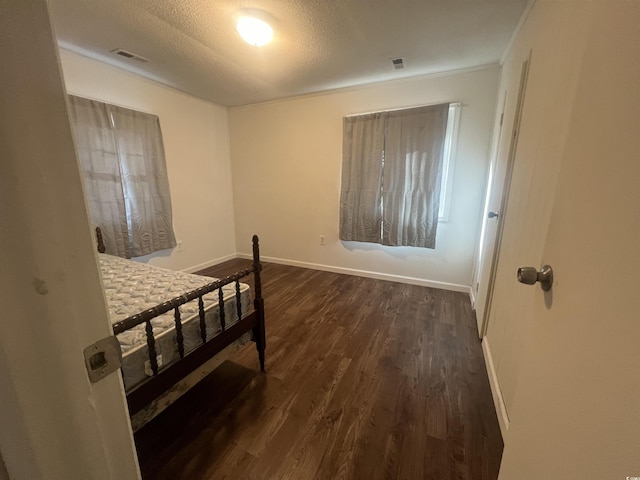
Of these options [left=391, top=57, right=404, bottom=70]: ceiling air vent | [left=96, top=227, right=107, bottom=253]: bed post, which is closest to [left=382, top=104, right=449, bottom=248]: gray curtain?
[left=391, top=57, right=404, bottom=70]: ceiling air vent

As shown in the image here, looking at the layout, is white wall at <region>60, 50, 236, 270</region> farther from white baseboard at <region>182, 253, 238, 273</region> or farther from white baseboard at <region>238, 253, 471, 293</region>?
white baseboard at <region>238, 253, 471, 293</region>

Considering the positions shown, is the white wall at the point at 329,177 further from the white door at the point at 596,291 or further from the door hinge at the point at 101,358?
the door hinge at the point at 101,358

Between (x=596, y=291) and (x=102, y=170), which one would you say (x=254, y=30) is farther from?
(x=596, y=291)

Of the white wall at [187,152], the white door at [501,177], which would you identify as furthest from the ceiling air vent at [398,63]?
the white wall at [187,152]

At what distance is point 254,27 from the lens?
185cm

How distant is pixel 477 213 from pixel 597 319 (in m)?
2.72

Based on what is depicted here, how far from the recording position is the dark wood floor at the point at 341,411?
121 cm

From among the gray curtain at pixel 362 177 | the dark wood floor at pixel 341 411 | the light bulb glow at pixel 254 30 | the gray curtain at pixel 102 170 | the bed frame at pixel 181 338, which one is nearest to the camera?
the bed frame at pixel 181 338

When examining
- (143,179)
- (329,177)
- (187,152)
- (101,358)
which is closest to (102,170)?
(143,179)

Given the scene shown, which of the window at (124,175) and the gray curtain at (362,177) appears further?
the gray curtain at (362,177)

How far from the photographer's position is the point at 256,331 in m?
1.75

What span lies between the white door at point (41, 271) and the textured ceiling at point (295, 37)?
190 cm

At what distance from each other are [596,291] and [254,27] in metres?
2.34

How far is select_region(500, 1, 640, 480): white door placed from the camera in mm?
385
